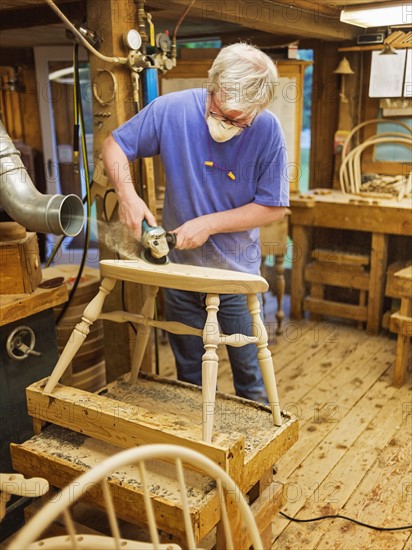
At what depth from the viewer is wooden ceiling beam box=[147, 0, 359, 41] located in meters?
2.88

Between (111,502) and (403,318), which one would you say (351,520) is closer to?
(403,318)

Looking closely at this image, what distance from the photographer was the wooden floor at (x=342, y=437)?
2367 mm

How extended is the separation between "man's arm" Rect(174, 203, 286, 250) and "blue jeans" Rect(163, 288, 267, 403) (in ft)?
0.97

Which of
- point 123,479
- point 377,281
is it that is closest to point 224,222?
point 123,479

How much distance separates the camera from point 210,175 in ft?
7.61

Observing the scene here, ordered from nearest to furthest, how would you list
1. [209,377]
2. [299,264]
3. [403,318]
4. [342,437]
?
[209,377] → [342,437] → [403,318] → [299,264]

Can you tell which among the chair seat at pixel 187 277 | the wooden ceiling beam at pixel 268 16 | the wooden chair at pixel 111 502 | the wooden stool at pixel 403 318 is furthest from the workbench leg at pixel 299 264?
the wooden chair at pixel 111 502

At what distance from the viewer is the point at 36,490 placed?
1437mm

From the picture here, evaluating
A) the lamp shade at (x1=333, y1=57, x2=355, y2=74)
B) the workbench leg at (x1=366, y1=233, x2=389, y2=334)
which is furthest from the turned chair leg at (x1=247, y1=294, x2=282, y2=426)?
the lamp shade at (x1=333, y1=57, x2=355, y2=74)

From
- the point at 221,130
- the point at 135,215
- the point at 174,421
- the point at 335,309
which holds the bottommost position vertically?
the point at 335,309

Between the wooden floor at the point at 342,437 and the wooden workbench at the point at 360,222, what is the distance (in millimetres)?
385

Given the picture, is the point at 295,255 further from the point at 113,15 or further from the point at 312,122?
the point at 113,15

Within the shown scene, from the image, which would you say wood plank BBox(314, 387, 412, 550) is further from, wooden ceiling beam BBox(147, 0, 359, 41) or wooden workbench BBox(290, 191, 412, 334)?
wooden ceiling beam BBox(147, 0, 359, 41)

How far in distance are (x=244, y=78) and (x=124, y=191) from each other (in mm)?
611
